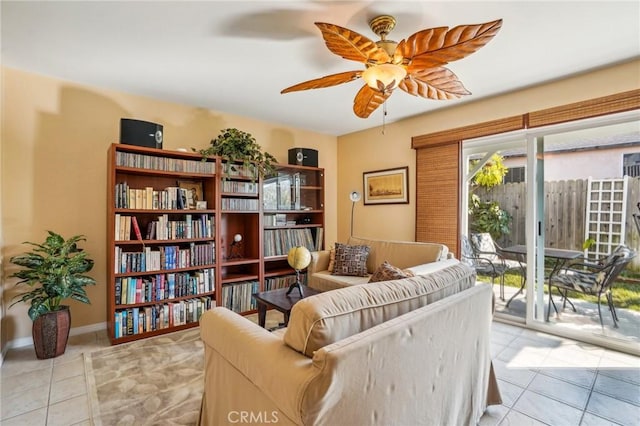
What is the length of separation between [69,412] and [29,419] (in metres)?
0.19

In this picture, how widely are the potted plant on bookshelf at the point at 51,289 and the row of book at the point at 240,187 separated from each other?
140cm

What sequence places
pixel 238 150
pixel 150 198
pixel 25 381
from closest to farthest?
pixel 25 381, pixel 150 198, pixel 238 150

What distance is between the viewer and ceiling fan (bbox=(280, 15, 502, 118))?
151 cm

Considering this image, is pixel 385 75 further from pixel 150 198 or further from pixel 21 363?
pixel 21 363

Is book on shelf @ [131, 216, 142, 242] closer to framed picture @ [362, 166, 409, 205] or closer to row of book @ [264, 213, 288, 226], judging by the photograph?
row of book @ [264, 213, 288, 226]

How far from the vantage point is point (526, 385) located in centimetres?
201

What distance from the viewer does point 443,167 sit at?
3.46 metres

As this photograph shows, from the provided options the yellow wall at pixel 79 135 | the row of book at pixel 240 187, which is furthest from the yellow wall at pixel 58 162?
the row of book at pixel 240 187

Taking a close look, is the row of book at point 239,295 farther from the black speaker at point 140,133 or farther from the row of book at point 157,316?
the black speaker at point 140,133

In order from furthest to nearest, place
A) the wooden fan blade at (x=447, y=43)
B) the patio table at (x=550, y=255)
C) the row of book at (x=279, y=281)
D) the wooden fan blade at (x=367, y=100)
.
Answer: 1. the row of book at (x=279, y=281)
2. the patio table at (x=550, y=255)
3. the wooden fan blade at (x=367, y=100)
4. the wooden fan blade at (x=447, y=43)

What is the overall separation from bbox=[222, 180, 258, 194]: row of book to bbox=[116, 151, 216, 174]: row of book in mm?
217

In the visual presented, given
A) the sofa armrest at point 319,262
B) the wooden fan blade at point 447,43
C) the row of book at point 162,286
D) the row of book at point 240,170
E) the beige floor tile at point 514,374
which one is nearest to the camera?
the wooden fan blade at point 447,43

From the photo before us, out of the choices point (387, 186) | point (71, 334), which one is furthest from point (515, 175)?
point (71, 334)

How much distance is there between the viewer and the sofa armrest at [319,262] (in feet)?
11.4
